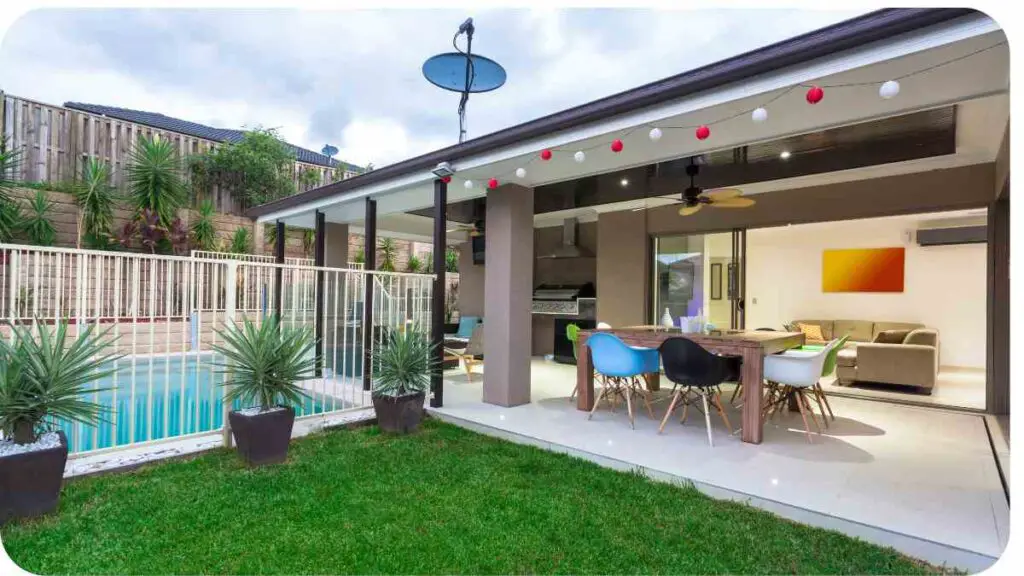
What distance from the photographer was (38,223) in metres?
8.20

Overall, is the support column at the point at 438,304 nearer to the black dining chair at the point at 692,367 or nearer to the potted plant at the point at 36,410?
the black dining chair at the point at 692,367

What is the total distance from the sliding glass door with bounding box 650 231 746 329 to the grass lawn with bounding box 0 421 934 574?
4.61 meters

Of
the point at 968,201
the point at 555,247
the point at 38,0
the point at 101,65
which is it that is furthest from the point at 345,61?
the point at 968,201

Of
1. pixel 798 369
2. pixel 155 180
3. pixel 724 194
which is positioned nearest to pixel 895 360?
pixel 798 369

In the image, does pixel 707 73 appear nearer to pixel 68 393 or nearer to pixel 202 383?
pixel 68 393

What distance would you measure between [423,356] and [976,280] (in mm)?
10349

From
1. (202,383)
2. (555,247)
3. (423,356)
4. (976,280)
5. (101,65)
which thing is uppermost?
(101,65)

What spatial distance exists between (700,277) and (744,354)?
377cm

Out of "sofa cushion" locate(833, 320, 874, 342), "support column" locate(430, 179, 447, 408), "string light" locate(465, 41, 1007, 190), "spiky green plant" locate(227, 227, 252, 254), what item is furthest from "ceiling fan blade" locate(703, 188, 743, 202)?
"spiky green plant" locate(227, 227, 252, 254)

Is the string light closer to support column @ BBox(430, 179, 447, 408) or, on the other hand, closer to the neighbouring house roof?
support column @ BBox(430, 179, 447, 408)

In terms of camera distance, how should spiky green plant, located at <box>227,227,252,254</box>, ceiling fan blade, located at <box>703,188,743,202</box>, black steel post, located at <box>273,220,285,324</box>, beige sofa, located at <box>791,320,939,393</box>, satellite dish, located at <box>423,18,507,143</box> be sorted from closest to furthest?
ceiling fan blade, located at <box>703,188,743,202</box> < beige sofa, located at <box>791,320,939,393</box> < satellite dish, located at <box>423,18,507,143</box> < black steel post, located at <box>273,220,285,324</box> < spiky green plant, located at <box>227,227,252,254</box>

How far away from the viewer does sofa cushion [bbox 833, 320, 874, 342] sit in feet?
29.7

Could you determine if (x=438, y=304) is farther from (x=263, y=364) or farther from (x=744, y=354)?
(x=744, y=354)

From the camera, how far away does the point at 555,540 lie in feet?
8.07
